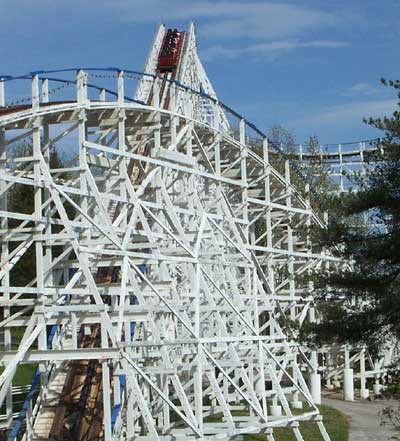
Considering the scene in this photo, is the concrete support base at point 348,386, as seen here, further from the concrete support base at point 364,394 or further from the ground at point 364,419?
the concrete support base at point 364,394

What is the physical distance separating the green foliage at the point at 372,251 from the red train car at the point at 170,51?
1678 cm

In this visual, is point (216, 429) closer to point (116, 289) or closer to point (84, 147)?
point (116, 289)

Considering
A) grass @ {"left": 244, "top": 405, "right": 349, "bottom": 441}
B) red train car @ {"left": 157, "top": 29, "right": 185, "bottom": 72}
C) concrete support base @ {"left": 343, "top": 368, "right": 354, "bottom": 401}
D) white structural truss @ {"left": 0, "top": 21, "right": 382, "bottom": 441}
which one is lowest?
grass @ {"left": 244, "top": 405, "right": 349, "bottom": 441}

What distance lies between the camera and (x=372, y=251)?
13953 millimetres

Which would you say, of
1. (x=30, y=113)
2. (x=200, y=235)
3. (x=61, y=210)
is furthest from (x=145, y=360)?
(x=30, y=113)

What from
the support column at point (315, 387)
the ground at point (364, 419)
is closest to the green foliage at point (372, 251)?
the ground at point (364, 419)

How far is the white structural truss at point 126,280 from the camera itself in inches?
584

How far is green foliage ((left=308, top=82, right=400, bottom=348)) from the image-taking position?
13.7 meters

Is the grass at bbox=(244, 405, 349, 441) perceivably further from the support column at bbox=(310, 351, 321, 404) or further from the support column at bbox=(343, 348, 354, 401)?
the support column at bbox=(343, 348, 354, 401)

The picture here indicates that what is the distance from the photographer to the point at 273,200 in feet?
80.8

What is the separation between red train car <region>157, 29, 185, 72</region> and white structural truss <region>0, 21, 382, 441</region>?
8989 mm

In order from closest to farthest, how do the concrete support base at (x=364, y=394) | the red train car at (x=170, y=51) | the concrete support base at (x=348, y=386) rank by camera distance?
the concrete support base at (x=348, y=386) → the concrete support base at (x=364, y=394) → the red train car at (x=170, y=51)

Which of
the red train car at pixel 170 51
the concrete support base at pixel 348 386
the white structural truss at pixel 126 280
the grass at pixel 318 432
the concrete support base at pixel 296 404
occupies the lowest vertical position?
the grass at pixel 318 432

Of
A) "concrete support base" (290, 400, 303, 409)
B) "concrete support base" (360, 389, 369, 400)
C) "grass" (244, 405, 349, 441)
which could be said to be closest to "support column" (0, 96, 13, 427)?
"grass" (244, 405, 349, 441)
